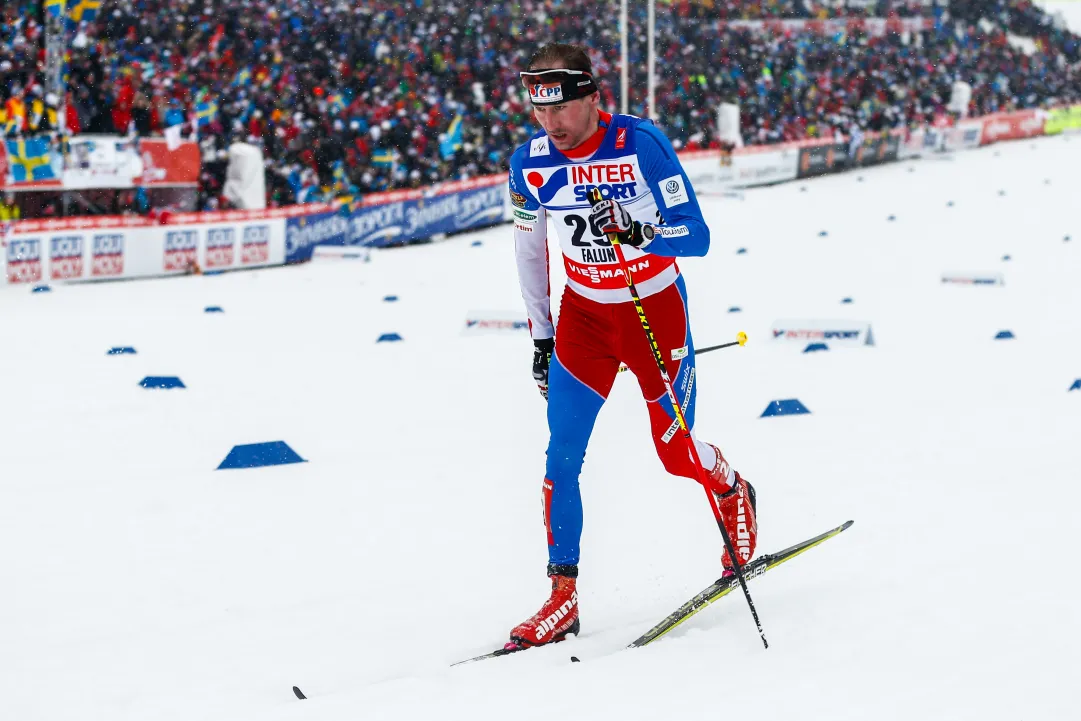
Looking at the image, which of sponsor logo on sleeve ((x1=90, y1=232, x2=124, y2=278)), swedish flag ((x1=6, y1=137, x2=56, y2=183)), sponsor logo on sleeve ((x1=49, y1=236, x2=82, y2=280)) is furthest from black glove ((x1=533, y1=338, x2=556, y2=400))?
swedish flag ((x1=6, y1=137, x2=56, y2=183))

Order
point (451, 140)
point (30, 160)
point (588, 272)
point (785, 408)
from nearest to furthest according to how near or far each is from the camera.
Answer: point (588, 272) → point (785, 408) → point (30, 160) → point (451, 140)

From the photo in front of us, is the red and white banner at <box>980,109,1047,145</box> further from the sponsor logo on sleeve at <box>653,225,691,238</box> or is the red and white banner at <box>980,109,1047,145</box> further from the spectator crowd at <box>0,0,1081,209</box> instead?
the sponsor logo on sleeve at <box>653,225,691,238</box>

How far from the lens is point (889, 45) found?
41531mm

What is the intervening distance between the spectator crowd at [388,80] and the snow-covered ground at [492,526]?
673cm

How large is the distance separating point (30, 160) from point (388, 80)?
28.0 ft

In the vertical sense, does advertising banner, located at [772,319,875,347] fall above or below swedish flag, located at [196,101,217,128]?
below

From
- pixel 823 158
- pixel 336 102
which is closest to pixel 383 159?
pixel 336 102

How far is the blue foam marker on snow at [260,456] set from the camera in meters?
6.98

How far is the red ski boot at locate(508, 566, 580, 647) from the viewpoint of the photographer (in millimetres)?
4121

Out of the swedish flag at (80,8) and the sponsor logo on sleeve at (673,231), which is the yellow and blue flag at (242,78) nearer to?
the swedish flag at (80,8)

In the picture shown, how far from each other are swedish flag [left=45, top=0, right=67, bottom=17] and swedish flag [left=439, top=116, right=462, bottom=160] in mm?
8207

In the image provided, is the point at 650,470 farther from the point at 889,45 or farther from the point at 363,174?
the point at 889,45

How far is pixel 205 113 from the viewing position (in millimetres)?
19297

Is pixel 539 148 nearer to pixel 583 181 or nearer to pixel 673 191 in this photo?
pixel 583 181
